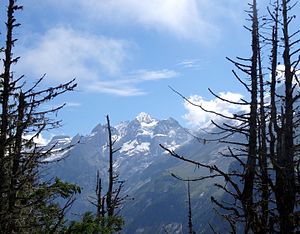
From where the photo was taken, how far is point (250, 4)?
10.5 meters

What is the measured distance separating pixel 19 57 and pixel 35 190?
4.97 metres

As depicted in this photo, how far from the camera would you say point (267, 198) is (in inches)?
222

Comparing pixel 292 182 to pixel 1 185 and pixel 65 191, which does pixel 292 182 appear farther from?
pixel 65 191

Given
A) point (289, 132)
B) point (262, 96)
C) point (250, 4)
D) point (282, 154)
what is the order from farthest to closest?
point (262, 96), point (250, 4), point (289, 132), point (282, 154)

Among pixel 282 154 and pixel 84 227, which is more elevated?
pixel 282 154

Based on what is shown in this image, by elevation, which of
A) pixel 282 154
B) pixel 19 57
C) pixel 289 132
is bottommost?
pixel 282 154

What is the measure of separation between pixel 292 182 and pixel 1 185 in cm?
632

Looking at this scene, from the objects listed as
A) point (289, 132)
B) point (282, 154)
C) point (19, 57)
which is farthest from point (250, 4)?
point (19, 57)

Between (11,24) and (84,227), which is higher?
(11,24)

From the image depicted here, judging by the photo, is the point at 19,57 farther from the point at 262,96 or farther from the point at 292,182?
the point at 292,182

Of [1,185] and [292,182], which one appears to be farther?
[1,185]

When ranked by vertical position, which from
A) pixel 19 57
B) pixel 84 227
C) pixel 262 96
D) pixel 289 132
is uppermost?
pixel 19 57

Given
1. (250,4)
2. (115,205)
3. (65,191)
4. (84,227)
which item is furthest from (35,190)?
(115,205)

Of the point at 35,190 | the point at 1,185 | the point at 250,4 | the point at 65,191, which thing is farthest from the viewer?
the point at 65,191
